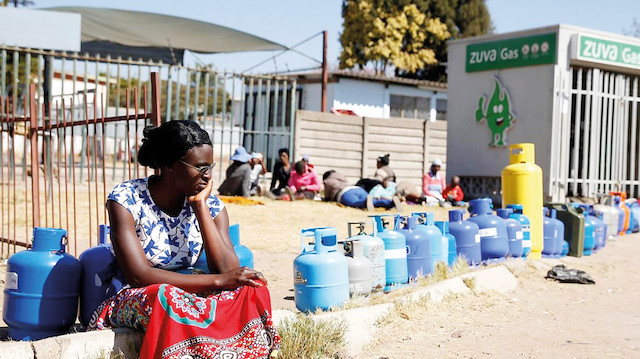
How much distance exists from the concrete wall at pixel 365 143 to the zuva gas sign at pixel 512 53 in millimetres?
2642

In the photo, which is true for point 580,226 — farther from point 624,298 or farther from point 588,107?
point 588,107

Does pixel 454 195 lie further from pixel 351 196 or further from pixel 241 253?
pixel 241 253

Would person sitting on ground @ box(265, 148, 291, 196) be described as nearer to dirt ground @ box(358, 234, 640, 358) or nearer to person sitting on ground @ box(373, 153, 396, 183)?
person sitting on ground @ box(373, 153, 396, 183)

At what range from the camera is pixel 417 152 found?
67.1ft

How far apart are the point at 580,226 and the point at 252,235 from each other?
14.5 feet

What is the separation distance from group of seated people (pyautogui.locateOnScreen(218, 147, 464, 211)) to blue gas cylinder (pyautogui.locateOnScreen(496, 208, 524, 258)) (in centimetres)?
542

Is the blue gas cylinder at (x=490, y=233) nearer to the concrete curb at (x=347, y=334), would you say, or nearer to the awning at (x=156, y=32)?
Answer: the concrete curb at (x=347, y=334)

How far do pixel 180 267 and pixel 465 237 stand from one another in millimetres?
4058

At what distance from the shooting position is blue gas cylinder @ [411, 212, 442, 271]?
6.83 metres

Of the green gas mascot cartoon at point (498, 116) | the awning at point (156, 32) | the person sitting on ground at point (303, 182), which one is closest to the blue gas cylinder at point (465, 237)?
the person sitting on ground at point (303, 182)

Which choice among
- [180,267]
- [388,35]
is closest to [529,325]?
[180,267]

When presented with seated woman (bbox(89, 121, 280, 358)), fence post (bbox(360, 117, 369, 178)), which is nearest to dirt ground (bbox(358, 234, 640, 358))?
seated woman (bbox(89, 121, 280, 358))

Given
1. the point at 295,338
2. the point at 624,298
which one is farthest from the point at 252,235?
the point at 295,338

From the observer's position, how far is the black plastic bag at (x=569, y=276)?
8.05 metres
